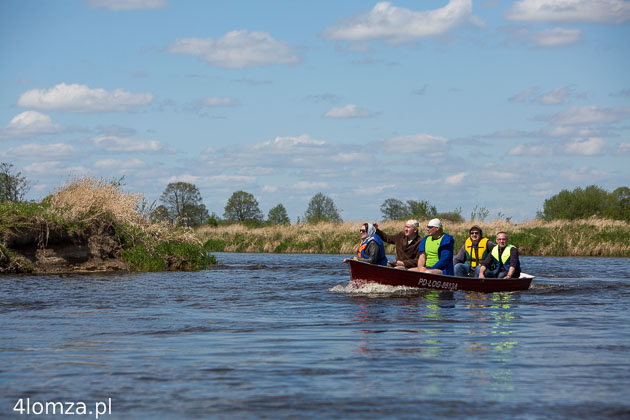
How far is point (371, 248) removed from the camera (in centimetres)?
1808

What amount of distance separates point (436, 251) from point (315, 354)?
8.81 m

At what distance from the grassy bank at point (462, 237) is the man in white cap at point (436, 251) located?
55.0 feet

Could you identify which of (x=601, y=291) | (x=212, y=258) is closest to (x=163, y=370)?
(x=601, y=291)

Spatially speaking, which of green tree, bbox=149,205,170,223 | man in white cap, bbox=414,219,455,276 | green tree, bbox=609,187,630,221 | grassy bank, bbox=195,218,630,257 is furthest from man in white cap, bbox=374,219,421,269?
green tree, bbox=609,187,630,221

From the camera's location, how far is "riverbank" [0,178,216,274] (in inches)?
915

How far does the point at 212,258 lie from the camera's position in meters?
29.5

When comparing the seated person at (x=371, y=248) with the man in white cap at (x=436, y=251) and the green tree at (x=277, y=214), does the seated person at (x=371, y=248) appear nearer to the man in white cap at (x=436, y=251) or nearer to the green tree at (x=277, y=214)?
the man in white cap at (x=436, y=251)

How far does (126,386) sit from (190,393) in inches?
27.7

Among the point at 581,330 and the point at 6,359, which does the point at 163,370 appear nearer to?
the point at 6,359

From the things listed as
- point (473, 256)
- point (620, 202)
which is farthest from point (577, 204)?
point (473, 256)

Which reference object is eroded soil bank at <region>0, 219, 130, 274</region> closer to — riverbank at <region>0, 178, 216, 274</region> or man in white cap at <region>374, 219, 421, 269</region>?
riverbank at <region>0, 178, 216, 274</region>

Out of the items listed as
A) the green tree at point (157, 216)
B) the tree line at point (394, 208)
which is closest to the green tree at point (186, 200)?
the tree line at point (394, 208)

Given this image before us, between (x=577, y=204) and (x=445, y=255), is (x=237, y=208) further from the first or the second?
(x=445, y=255)

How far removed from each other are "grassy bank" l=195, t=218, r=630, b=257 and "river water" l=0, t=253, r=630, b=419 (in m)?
18.4
